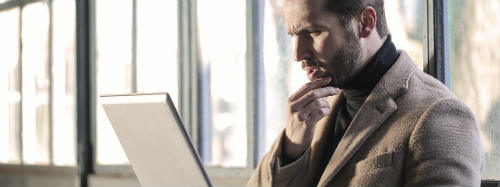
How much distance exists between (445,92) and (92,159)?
4.01m

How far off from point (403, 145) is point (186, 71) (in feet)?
8.67

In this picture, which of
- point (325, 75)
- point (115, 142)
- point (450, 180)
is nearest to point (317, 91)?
point (325, 75)

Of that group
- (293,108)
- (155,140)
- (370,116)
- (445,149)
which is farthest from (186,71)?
(155,140)

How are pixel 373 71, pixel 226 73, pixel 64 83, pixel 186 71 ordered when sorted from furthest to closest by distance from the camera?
pixel 64 83, pixel 186 71, pixel 226 73, pixel 373 71

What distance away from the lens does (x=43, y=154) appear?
22.1ft

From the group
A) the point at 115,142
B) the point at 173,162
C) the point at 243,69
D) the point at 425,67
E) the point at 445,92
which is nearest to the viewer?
the point at 173,162

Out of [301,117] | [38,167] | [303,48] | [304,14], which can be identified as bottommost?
[38,167]

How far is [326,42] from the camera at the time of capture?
2473 mm

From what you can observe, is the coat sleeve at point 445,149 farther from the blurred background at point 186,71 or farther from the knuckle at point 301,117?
the blurred background at point 186,71

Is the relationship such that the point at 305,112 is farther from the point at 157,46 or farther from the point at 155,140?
the point at 157,46

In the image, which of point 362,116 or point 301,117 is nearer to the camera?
point 362,116

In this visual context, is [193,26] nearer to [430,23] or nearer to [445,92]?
[430,23]

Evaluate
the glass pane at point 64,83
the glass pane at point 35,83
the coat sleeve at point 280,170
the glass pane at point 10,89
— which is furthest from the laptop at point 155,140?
the glass pane at point 10,89

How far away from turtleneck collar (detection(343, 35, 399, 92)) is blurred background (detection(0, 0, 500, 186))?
2.50 feet
